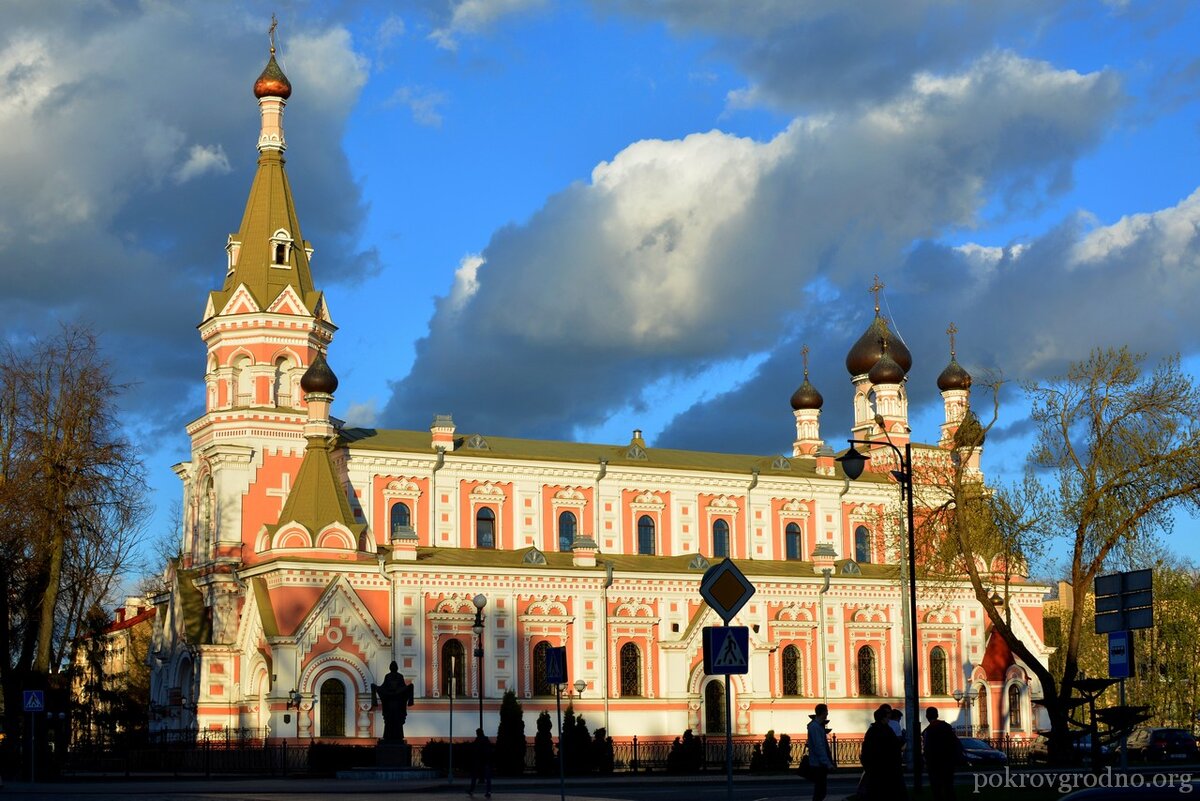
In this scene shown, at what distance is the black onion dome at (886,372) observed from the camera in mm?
71562

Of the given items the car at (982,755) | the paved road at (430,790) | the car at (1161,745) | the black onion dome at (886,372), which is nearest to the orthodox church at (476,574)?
the black onion dome at (886,372)

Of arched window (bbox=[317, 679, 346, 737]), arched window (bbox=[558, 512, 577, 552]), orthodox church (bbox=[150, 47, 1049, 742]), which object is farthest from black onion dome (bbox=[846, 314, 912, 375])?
arched window (bbox=[317, 679, 346, 737])

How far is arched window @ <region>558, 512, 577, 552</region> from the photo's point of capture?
62.8 meters

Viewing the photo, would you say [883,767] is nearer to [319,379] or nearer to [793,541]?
[319,379]

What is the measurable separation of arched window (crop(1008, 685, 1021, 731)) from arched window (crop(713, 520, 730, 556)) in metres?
13.5

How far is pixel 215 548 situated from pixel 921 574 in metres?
25.5

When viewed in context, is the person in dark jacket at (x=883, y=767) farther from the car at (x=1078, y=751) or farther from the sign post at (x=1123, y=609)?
the car at (x=1078, y=751)

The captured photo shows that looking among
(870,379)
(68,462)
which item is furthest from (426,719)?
(870,379)

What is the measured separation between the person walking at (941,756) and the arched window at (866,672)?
40584mm

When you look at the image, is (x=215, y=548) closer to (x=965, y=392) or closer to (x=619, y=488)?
(x=619, y=488)

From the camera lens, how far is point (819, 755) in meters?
23.5

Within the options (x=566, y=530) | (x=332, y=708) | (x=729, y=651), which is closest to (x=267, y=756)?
(x=332, y=708)

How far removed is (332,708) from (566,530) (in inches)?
555

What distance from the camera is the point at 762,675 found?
199 ft
